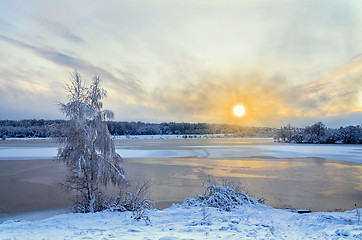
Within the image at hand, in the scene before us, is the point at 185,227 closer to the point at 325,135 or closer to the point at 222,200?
the point at 222,200

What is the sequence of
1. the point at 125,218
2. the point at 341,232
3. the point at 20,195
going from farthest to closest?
the point at 20,195 → the point at 125,218 → the point at 341,232

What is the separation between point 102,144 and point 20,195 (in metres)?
5.75

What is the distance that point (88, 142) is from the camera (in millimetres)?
8547

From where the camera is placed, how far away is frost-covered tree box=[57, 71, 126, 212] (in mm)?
8414

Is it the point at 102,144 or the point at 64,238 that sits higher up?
the point at 102,144

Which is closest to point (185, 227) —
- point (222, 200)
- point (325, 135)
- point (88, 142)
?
point (222, 200)

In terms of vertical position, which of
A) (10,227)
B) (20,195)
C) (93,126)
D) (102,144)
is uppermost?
(93,126)

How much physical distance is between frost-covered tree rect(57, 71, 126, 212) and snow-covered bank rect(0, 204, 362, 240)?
1.78m

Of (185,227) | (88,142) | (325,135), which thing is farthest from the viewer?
(325,135)

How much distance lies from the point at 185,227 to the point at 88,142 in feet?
15.8

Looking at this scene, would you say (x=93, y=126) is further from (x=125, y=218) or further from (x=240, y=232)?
(x=240, y=232)

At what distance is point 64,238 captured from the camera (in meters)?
4.74

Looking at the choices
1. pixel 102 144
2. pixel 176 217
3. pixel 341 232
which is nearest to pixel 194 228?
pixel 176 217

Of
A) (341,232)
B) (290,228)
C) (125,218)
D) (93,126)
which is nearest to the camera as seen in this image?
(341,232)
